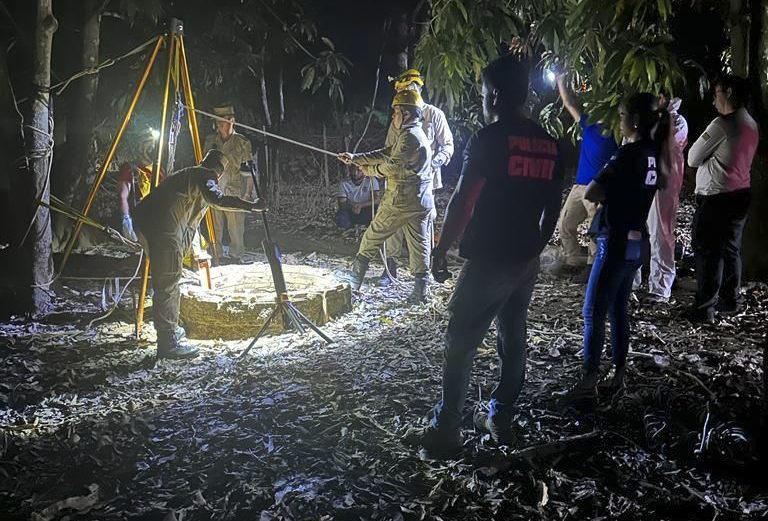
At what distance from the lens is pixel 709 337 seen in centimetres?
534

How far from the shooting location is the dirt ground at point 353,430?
298 cm

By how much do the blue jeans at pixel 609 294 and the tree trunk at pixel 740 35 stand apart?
4.11 metres

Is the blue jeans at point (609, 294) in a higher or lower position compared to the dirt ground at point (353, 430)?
higher

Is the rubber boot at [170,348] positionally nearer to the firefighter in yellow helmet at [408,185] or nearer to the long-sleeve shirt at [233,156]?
the firefighter in yellow helmet at [408,185]

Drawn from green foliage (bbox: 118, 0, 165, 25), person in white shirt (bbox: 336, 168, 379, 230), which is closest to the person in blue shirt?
person in white shirt (bbox: 336, 168, 379, 230)

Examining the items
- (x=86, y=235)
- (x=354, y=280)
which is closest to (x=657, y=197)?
(x=354, y=280)

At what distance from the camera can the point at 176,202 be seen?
507cm

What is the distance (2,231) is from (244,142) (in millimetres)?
3313

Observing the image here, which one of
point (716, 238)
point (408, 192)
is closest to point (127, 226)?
point (408, 192)

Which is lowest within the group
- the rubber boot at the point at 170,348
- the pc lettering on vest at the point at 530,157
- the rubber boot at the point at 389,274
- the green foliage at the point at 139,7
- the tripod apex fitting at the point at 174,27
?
the rubber boot at the point at 170,348

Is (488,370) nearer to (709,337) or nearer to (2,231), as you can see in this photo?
(709,337)

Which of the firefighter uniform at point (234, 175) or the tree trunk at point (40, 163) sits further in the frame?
the firefighter uniform at point (234, 175)

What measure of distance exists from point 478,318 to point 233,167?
619 cm

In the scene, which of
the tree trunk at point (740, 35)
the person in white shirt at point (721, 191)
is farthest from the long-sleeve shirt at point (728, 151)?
the tree trunk at point (740, 35)
